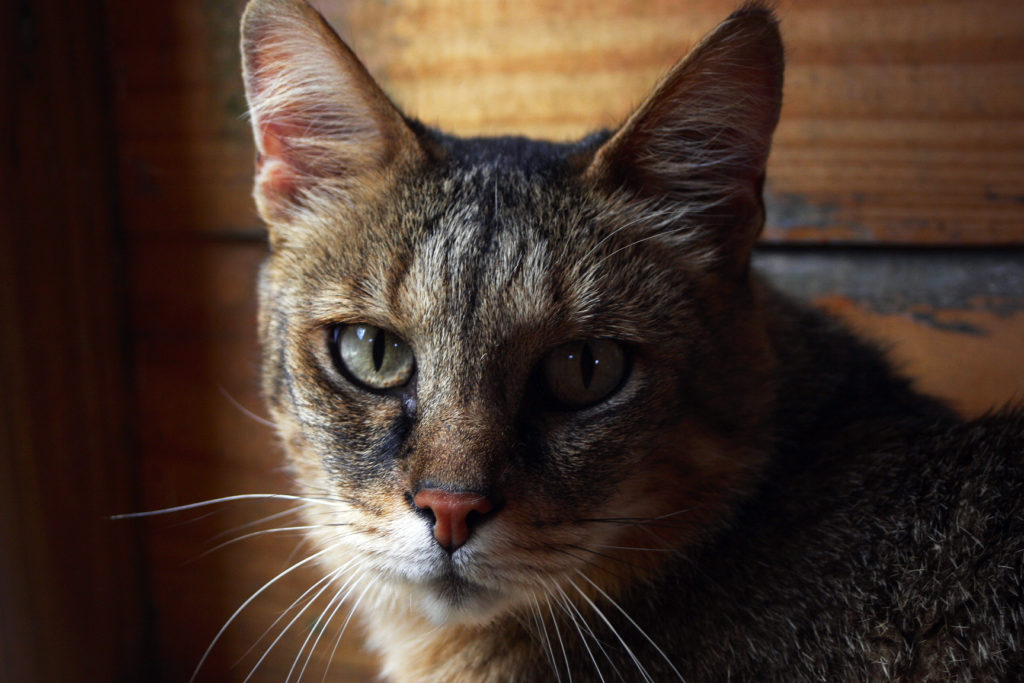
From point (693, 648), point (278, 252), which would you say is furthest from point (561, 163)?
point (693, 648)

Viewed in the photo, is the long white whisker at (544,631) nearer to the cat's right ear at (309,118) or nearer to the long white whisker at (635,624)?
the long white whisker at (635,624)

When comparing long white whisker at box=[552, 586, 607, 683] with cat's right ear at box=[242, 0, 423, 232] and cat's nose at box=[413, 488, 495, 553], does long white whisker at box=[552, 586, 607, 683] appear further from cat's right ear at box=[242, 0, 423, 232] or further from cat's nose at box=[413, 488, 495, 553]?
cat's right ear at box=[242, 0, 423, 232]

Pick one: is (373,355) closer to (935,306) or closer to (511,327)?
(511,327)

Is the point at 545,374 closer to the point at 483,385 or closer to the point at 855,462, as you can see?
the point at 483,385

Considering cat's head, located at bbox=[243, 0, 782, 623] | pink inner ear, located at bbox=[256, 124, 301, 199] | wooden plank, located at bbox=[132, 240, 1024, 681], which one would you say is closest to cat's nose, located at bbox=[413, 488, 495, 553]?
cat's head, located at bbox=[243, 0, 782, 623]

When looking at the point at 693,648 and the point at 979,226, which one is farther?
the point at 979,226

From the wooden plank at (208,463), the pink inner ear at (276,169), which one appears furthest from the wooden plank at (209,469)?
the pink inner ear at (276,169)

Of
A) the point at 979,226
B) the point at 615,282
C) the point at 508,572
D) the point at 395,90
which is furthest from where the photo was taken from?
the point at 395,90
